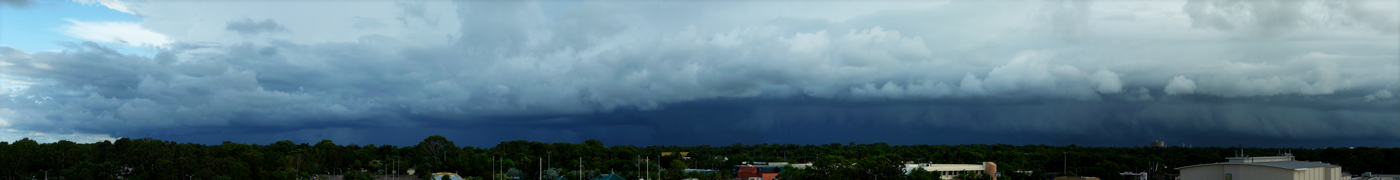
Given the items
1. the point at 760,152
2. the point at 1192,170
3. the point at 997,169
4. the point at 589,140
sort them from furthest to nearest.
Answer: the point at 760,152
the point at 589,140
the point at 997,169
the point at 1192,170

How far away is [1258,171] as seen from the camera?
69375 millimetres

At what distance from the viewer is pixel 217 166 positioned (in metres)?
89.6

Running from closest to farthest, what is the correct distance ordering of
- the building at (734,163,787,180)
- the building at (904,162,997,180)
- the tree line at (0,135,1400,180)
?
1. the tree line at (0,135,1400,180)
2. the building at (904,162,997,180)
3. the building at (734,163,787,180)

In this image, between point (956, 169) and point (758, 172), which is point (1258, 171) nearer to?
point (956, 169)

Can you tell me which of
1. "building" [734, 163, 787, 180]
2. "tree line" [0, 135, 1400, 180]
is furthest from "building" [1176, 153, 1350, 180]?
"building" [734, 163, 787, 180]

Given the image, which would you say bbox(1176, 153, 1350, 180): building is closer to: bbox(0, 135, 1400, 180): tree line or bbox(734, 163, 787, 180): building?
bbox(0, 135, 1400, 180): tree line

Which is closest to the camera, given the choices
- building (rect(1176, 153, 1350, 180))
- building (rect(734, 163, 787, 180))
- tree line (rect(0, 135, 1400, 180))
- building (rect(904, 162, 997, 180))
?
building (rect(1176, 153, 1350, 180))

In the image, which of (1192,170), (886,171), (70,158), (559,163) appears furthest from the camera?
(559,163)

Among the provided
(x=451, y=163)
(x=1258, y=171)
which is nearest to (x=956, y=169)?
(x=1258, y=171)

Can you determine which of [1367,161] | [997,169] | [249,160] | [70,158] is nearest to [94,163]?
[70,158]

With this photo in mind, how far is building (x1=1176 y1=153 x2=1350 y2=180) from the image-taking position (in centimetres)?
6744

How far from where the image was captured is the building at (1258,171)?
67.4 meters

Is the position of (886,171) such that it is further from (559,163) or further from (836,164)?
(559,163)

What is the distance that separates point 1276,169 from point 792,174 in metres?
44.4
